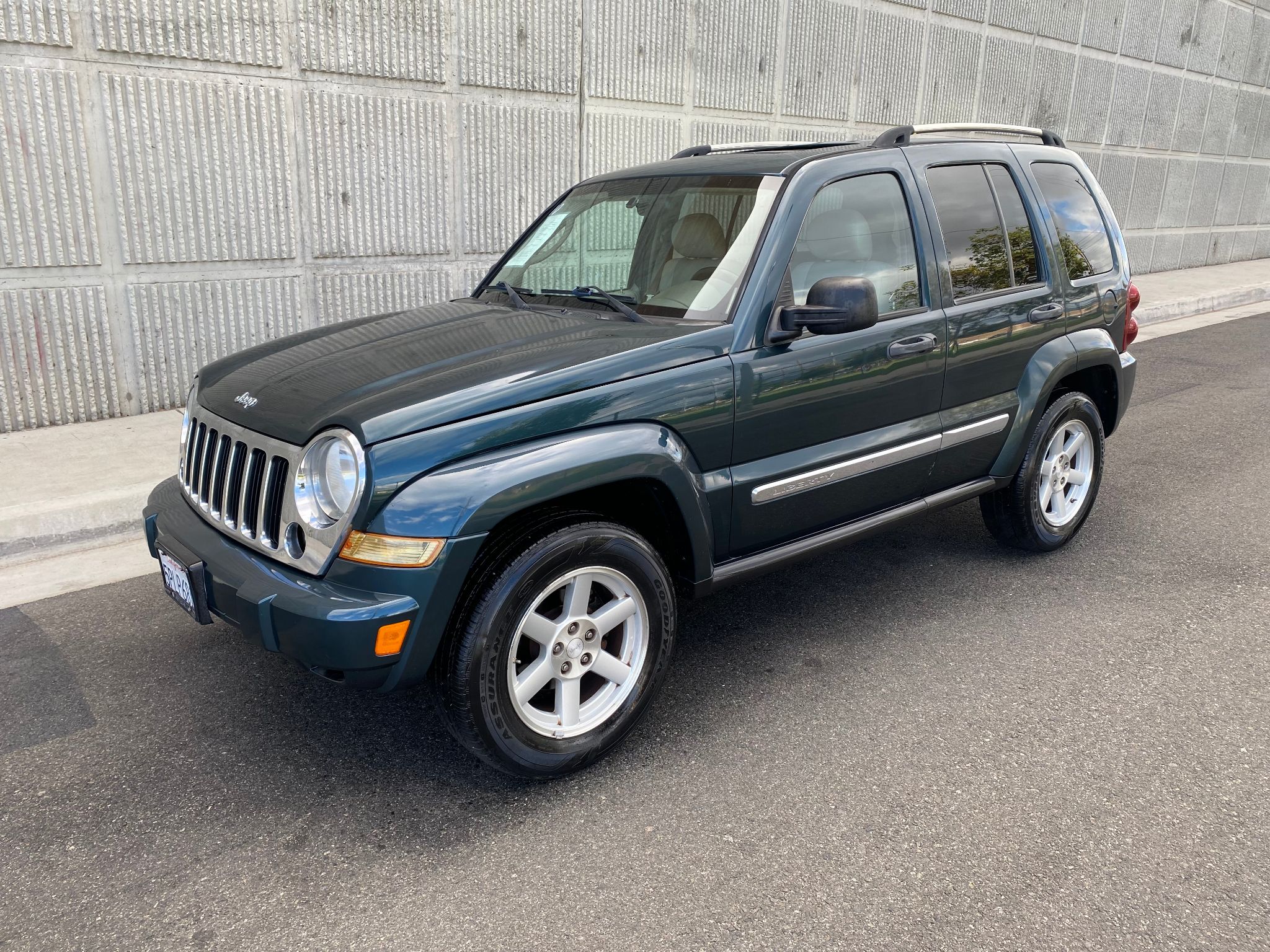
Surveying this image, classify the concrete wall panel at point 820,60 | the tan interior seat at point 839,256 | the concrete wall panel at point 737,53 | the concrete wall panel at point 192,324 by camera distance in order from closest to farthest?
1. the tan interior seat at point 839,256
2. the concrete wall panel at point 192,324
3. the concrete wall panel at point 737,53
4. the concrete wall panel at point 820,60

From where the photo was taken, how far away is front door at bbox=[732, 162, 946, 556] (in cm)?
341

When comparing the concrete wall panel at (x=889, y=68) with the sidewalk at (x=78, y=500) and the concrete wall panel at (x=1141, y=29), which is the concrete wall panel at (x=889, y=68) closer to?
the concrete wall panel at (x=1141, y=29)

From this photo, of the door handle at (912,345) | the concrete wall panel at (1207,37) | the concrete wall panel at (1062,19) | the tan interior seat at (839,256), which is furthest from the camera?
the concrete wall panel at (1207,37)

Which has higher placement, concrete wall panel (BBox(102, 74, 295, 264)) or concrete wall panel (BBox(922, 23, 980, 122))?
concrete wall panel (BBox(922, 23, 980, 122))

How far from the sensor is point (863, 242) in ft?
12.3

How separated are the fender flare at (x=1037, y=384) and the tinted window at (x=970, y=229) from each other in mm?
408

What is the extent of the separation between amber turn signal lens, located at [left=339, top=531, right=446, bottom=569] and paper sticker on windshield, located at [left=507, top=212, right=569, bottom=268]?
194 centimetres

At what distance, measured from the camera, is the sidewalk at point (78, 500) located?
467 centimetres

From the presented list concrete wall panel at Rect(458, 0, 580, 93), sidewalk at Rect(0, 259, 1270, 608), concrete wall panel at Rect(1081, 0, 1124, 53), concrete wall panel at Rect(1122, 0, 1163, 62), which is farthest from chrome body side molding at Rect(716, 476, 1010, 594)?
concrete wall panel at Rect(1122, 0, 1163, 62)

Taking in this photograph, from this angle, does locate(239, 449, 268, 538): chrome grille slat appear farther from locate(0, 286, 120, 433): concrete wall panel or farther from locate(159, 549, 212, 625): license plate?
locate(0, 286, 120, 433): concrete wall panel

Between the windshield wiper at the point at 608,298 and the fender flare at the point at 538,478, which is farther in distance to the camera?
the windshield wiper at the point at 608,298

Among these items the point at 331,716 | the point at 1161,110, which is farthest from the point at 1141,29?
the point at 331,716

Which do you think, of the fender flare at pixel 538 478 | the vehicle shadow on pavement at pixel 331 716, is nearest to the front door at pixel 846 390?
the fender flare at pixel 538 478

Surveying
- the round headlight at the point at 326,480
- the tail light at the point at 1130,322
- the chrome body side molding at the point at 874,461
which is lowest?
the chrome body side molding at the point at 874,461
